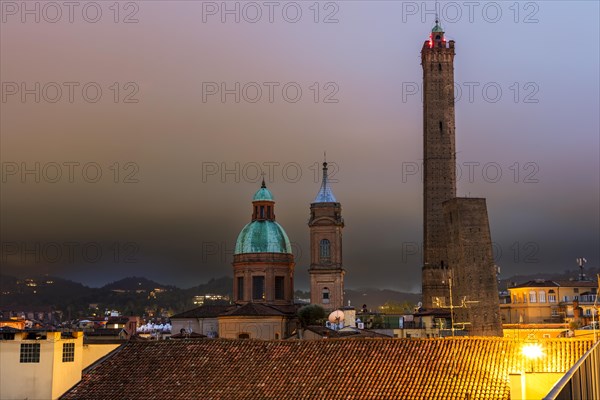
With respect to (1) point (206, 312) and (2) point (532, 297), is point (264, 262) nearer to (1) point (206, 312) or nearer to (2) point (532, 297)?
(1) point (206, 312)

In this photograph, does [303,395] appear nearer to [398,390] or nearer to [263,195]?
[398,390]

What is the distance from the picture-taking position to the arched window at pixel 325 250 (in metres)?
82.0

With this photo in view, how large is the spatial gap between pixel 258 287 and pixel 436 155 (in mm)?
24617

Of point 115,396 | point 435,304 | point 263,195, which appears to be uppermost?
point 263,195

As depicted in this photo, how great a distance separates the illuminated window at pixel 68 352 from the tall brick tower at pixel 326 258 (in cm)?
5197

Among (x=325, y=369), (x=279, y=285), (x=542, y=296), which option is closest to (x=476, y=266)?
(x=325, y=369)

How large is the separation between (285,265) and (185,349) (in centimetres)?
4944

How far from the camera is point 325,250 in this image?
270ft

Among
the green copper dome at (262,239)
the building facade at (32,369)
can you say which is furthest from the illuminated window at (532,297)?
the building facade at (32,369)

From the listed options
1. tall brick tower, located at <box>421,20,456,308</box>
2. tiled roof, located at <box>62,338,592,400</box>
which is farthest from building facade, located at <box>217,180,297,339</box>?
tiled roof, located at <box>62,338,592,400</box>

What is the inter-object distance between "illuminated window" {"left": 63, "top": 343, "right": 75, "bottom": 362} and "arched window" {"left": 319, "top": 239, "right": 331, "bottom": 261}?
52.3m

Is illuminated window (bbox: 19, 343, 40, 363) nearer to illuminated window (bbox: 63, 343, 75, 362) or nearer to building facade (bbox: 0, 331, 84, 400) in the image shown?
building facade (bbox: 0, 331, 84, 400)

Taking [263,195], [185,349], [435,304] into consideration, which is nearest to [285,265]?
[263,195]

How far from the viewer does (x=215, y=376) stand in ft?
99.0
